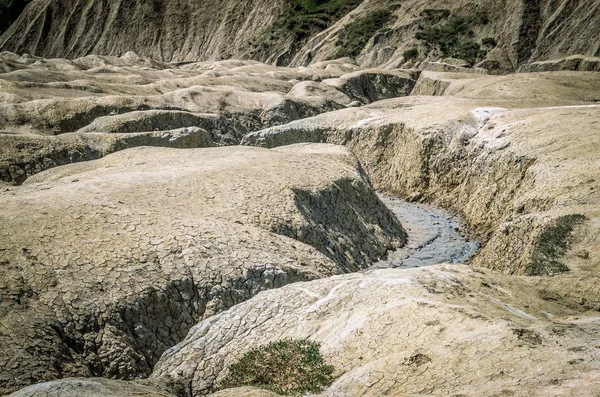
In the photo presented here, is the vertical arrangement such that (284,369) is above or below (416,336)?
below

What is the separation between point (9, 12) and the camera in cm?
13238

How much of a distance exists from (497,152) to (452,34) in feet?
187

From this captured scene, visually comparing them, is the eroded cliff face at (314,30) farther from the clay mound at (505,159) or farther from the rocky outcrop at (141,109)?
the clay mound at (505,159)

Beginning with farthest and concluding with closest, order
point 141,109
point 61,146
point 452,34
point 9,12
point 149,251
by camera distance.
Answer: point 9,12, point 452,34, point 141,109, point 61,146, point 149,251

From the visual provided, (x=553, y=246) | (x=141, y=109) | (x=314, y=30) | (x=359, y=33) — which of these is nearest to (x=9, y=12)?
(x=314, y=30)

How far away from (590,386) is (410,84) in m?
53.3

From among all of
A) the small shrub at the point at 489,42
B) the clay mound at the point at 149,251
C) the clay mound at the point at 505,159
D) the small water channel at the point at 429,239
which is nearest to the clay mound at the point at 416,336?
the clay mound at the point at 149,251

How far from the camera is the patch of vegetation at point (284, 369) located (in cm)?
709

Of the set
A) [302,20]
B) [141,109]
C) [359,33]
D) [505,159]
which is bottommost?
[141,109]

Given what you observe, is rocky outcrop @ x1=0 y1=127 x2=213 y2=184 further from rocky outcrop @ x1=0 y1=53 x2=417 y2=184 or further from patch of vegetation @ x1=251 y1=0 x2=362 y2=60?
patch of vegetation @ x1=251 y1=0 x2=362 y2=60

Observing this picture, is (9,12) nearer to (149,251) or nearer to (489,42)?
(489,42)

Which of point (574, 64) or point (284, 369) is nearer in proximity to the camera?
point (284, 369)

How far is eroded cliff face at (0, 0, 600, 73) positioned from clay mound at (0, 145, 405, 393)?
158ft

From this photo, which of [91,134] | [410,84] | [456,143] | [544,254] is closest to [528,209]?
[544,254]
